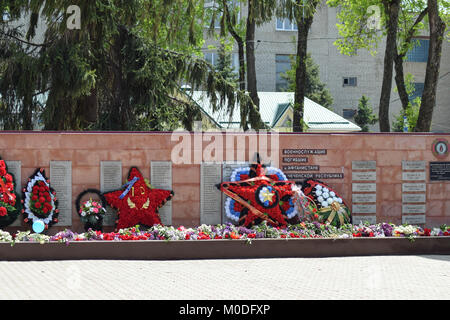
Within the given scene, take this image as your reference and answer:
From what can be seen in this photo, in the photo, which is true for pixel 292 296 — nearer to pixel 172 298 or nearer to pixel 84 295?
pixel 172 298

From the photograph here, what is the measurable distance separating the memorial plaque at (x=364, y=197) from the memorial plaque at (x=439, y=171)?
4.49 ft

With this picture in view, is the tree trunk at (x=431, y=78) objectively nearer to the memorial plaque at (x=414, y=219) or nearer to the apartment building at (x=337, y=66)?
the memorial plaque at (x=414, y=219)

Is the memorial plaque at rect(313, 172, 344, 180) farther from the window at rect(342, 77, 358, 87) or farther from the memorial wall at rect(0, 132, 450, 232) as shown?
the window at rect(342, 77, 358, 87)

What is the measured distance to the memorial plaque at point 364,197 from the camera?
12531 millimetres

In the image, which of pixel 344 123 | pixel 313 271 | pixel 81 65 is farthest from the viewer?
pixel 344 123

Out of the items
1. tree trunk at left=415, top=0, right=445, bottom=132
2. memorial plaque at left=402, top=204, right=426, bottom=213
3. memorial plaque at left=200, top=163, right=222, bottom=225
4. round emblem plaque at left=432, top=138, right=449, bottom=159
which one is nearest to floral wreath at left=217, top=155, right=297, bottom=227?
memorial plaque at left=200, top=163, right=222, bottom=225

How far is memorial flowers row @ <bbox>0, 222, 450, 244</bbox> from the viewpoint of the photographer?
10.2m

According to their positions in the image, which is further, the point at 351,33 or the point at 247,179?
the point at 351,33

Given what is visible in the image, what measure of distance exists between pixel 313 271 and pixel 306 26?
44.0ft

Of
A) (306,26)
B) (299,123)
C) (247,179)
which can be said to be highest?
(306,26)

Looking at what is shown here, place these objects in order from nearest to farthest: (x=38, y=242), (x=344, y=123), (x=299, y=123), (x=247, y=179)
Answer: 1. (x=38, y=242)
2. (x=247, y=179)
3. (x=299, y=123)
4. (x=344, y=123)

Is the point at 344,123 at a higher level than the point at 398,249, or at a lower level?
higher

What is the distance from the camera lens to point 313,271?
9195mm

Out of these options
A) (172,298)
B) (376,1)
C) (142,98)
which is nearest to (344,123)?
(376,1)
